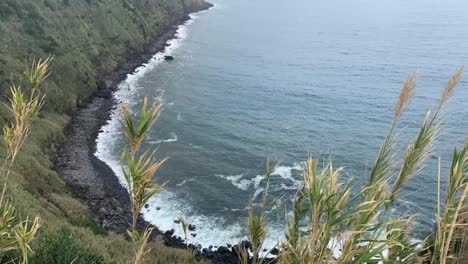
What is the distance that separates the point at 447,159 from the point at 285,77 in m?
33.5

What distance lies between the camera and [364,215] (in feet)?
15.7

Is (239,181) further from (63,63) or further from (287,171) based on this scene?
(63,63)

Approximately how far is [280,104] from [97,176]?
27719 millimetres

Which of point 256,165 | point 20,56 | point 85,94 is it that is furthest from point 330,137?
point 20,56

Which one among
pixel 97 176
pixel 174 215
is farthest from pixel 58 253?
pixel 97 176

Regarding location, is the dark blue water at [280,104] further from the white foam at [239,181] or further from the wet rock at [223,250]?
the wet rock at [223,250]

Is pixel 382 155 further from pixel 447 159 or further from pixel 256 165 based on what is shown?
pixel 447 159

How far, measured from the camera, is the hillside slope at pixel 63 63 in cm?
2233

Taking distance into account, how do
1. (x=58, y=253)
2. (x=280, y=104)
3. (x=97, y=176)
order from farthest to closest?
1. (x=280, y=104)
2. (x=97, y=176)
3. (x=58, y=253)

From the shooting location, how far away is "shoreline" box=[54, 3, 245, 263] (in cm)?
3092

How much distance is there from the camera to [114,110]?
51750mm

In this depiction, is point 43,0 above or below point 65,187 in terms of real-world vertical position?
above

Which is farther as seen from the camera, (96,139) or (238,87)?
(238,87)

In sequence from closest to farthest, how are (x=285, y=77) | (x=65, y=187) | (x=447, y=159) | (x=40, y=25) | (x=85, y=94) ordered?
(x=65, y=187), (x=447, y=159), (x=85, y=94), (x=40, y=25), (x=285, y=77)
